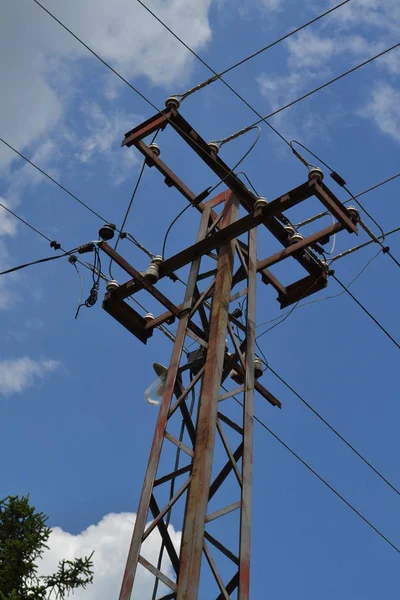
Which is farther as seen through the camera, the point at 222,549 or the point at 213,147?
the point at 213,147

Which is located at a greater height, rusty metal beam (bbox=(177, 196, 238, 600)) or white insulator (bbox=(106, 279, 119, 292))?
white insulator (bbox=(106, 279, 119, 292))

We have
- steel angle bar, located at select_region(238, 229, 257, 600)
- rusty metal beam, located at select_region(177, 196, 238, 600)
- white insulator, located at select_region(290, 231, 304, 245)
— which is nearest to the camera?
rusty metal beam, located at select_region(177, 196, 238, 600)

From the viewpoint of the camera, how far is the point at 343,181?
8.54 metres

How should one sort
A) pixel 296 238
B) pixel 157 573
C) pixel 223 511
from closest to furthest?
pixel 157 573, pixel 223 511, pixel 296 238

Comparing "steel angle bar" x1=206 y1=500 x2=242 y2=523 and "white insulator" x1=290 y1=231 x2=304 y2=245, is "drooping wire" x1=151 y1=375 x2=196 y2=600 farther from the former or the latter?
"white insulator" x1=290 y1=231 x2=304 y2=245

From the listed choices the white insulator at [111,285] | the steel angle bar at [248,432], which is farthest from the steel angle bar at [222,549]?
the white insulator at [111,285]

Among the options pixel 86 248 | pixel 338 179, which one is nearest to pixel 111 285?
Result: pixel 86 248

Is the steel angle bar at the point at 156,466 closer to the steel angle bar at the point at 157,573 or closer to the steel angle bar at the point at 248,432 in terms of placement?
the steel angle bar at the point at 157,573

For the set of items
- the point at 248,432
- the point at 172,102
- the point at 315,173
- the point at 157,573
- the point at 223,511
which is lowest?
the point at 157,573

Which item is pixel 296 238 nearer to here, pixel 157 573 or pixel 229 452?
pixel 229 452

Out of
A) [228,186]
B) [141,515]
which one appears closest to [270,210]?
[228,186]

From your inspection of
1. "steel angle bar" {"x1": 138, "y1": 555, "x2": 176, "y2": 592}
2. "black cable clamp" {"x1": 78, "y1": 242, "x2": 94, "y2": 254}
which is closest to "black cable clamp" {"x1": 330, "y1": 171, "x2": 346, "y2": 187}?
"black cable clamp" {"x1": 78, "y1": 242, "x2": 94, "y2": 254}

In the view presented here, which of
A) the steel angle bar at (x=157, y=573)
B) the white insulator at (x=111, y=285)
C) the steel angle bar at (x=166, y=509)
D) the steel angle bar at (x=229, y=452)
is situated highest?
the white insulator at (x=111, y=285)

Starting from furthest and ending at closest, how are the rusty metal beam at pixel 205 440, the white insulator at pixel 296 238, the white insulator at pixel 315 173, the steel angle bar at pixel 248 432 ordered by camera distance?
1. the white insulator at pixel 296 238
2. the white insulator at pixel 315 173
3. the steel angle bar at pixel 248 432
4. the rusty metal beam at pixel 205 440
